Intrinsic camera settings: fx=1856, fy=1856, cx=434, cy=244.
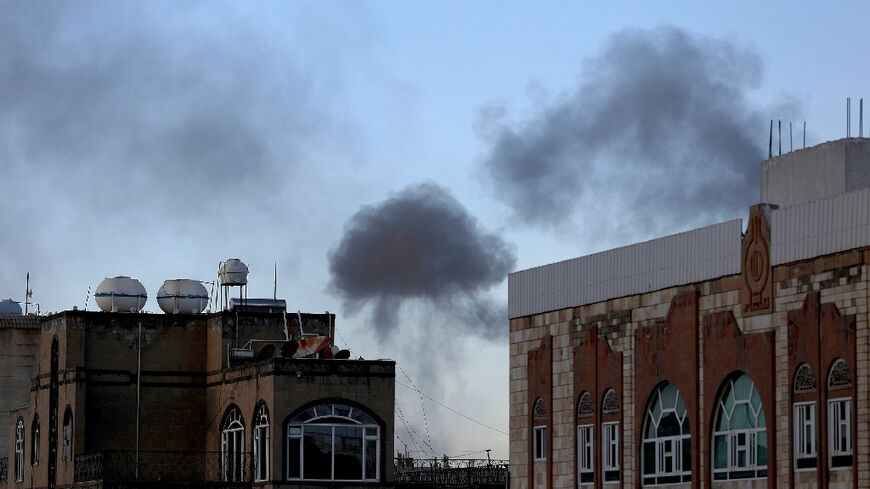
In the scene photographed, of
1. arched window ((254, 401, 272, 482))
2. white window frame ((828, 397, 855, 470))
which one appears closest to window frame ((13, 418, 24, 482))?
arched window ((254, 401, 272, 482))

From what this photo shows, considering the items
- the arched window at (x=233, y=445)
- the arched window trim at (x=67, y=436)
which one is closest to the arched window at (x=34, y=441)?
the arched window trim at (x=67, y=436)

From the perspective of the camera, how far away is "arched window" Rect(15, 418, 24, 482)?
259ft

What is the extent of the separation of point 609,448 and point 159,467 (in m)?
26.2

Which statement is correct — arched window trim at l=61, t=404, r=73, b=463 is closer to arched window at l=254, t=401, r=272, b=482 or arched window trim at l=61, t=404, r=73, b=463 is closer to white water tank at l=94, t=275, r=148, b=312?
white water tank at l=94, t=275, r=148, b=312

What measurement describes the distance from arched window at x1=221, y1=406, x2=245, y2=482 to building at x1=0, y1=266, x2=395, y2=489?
0.07m

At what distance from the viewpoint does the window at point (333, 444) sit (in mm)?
67000

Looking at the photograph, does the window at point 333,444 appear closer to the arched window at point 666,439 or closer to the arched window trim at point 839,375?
the arched window at point 666,439

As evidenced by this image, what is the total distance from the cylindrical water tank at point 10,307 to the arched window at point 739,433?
175ft

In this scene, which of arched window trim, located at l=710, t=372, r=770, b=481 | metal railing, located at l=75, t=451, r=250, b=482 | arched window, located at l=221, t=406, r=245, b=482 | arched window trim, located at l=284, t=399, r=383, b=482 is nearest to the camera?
arched window trim, located at l=710, t=372, r=770, b=481

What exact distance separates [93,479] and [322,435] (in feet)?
30.1

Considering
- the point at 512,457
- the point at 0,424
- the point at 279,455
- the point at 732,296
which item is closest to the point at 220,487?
the point at 279,455

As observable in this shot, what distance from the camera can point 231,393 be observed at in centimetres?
7131

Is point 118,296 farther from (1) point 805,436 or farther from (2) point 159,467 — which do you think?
(1) point 805,436

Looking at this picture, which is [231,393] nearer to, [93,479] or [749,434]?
[93,479]
